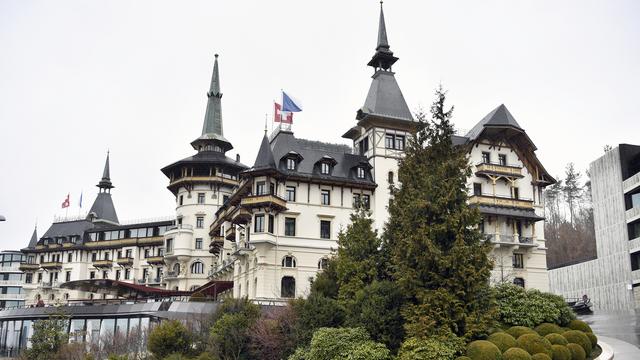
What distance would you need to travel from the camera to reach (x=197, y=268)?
8400 cm

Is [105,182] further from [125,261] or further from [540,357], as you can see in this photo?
[540,357]

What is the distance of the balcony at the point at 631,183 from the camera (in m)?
62.3

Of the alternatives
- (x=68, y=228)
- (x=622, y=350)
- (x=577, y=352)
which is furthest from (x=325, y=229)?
(x=68, y=228)

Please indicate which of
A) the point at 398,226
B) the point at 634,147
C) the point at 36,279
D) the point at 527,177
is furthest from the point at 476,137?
the point at 36,279

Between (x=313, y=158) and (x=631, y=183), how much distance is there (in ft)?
104

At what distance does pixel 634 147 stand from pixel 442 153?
42167 millimetres

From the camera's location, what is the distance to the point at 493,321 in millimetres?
30125

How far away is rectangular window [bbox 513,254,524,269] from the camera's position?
64312mm

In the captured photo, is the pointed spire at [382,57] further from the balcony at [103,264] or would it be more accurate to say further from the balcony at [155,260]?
the balcony at [103,264]

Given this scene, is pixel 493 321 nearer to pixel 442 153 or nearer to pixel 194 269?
pixel 442 153

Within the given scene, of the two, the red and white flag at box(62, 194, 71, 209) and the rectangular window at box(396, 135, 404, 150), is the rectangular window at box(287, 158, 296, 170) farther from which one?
the red and white flag at box(62, 194, 71, 209)

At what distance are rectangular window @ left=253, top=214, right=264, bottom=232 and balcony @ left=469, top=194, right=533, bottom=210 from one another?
2064cm

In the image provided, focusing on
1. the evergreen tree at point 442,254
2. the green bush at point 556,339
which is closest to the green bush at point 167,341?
the evergreen tree at point 442,254

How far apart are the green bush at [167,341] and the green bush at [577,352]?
74.2 ft
